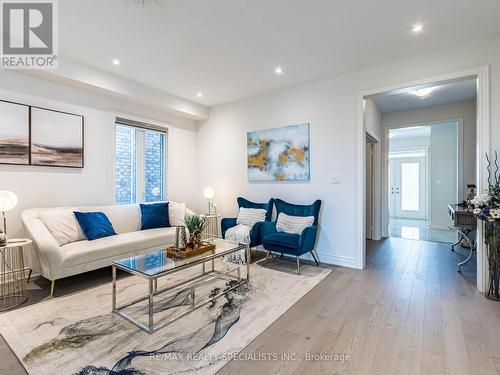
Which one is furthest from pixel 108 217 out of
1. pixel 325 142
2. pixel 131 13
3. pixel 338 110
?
pixel 338 110

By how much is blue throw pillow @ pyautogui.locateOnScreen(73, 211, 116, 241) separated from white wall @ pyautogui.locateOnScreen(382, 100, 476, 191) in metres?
5.78

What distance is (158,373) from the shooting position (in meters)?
1.59

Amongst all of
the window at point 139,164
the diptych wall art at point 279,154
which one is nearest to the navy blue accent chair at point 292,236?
the diptych wall art at point 279,154

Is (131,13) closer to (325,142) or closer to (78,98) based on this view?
(78,98)

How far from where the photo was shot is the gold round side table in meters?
2.55

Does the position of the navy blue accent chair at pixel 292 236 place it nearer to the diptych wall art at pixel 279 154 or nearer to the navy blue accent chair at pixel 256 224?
the navy blue accent chair at pixel 256 224

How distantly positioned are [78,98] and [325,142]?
3580 mm

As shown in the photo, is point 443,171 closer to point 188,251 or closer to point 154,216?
point 188,251

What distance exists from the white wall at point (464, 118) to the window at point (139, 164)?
5038 mm

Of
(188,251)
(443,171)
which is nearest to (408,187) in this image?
(443,171)

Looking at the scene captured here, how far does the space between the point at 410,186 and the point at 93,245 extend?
9.10m

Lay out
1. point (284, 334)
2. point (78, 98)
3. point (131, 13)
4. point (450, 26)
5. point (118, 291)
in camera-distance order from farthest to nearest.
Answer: point (78, 98)
point (118, 291)
point (450, 26)
point (131, 13)
point (284, 334)

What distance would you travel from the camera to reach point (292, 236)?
3404 millimetres

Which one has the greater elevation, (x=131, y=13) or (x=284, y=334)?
(x=131, y=13)
